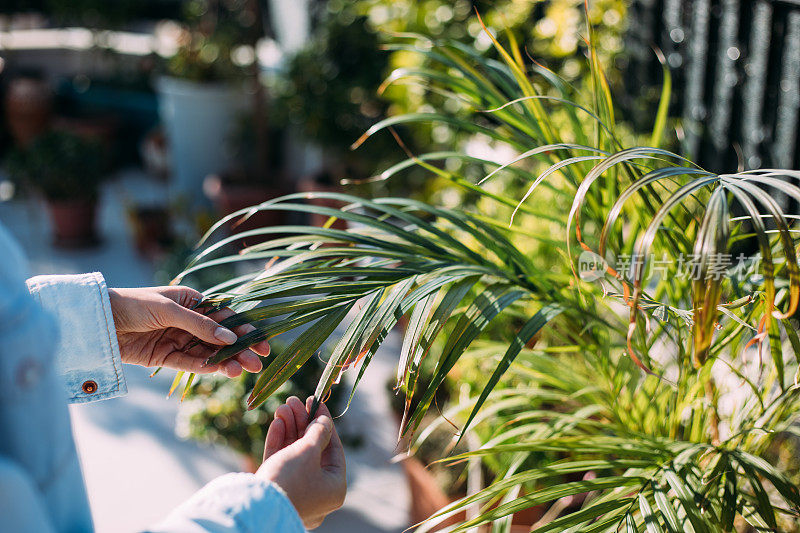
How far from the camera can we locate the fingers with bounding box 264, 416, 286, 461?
1.08 meters

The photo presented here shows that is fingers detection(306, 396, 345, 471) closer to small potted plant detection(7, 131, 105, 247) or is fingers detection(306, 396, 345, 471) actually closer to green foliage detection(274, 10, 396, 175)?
green foliage detection(274, 10, 396, 175)

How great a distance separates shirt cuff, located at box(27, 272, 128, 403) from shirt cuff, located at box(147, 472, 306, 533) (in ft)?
1.33

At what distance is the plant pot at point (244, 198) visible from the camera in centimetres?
428

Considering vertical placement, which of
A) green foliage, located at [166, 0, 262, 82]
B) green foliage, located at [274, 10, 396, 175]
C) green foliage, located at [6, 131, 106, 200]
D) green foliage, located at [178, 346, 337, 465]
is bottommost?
green foliage, located at [178, 346, 337, 465]

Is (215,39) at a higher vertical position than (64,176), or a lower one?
higher

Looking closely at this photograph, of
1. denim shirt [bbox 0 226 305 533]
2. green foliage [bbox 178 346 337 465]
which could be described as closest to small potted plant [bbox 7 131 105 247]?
green foliage [bbox 178 346 337 465]

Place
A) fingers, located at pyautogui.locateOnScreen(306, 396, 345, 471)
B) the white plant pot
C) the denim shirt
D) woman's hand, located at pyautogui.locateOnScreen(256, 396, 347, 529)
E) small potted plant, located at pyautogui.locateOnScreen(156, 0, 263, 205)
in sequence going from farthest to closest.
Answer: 1. the white plant pot
2. small potted plant, located at pyautogui.locateOnScreen(156, 0, 263, 205)
3. fingers, located at pyautogui.locateOnScreen(306, 396, 345, 471)
4. woman's hand, located at pyautogui.locateOnScreen(256, 396, 347, 529)
5. the denim shirt

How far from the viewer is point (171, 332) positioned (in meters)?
1.28

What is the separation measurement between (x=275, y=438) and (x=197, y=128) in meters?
4.17

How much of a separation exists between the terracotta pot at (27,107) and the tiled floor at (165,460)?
3419mm

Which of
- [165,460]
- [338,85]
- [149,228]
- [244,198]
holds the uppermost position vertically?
[338,85]

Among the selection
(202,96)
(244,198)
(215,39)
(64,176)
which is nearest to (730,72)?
(244,198)

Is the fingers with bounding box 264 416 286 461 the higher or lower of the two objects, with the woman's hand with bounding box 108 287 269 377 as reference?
lower

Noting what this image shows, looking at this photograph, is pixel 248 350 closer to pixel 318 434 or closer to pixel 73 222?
pixel 318 434
